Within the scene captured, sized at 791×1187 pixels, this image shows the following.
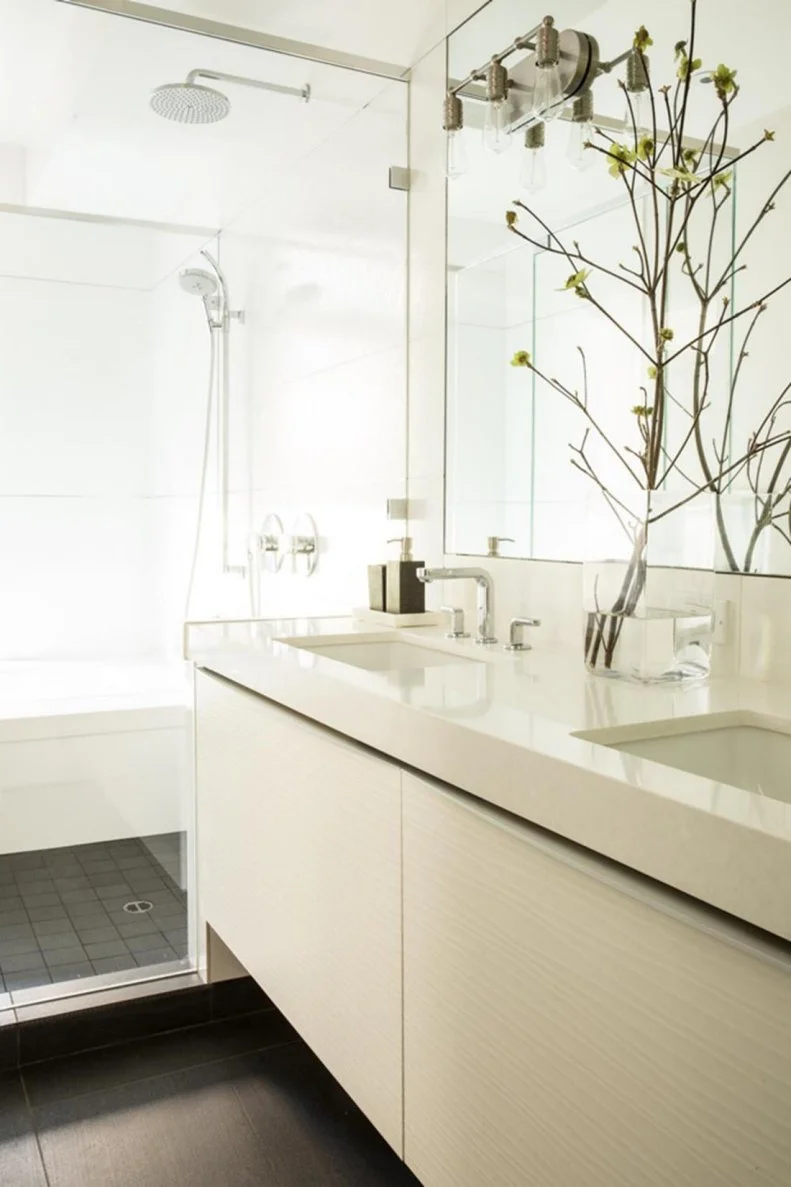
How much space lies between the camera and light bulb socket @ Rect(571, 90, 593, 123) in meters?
1.77

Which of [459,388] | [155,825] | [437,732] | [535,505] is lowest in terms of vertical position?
[155,825]

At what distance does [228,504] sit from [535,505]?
92 cm

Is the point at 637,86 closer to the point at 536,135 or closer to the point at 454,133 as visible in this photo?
the point at 536,135

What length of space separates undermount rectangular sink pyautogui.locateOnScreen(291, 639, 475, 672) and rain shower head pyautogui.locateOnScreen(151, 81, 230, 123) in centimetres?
133

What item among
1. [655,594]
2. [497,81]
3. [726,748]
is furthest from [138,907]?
[497,81]

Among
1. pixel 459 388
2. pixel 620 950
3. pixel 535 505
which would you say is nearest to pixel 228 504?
pixel 459 388

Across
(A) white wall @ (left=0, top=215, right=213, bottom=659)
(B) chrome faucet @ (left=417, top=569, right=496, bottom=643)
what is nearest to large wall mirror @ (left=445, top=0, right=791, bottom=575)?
(B) chrome faucet @ (left=417, top=569, right=496, bottom=643)

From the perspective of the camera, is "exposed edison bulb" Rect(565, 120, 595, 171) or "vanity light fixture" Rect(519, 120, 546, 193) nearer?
"exposed edison bulb" Rect(565, 120, 595, 171)

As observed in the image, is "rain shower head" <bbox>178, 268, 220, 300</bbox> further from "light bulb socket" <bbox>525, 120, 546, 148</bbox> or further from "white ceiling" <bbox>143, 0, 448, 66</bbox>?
"light bulb socket" <bbox>525, 120, 546, 148</bbox>

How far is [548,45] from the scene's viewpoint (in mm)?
1740

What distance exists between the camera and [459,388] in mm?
2195

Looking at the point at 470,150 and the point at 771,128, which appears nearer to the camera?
the point at 771,128

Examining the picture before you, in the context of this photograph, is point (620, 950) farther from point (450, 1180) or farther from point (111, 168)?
point (111, 168)

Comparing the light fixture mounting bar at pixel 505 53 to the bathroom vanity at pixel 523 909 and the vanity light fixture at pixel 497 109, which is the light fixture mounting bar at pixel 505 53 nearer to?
the vanity light fixture at pixel 497 109
